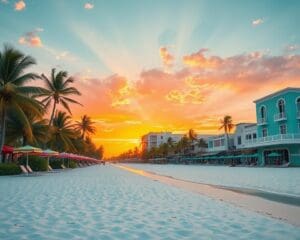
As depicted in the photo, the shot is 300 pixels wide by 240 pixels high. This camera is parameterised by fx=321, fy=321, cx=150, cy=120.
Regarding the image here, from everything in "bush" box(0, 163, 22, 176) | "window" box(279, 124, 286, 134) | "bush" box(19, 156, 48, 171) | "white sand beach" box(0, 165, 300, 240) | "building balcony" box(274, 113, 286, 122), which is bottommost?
"white sand beach" box(0, 165, 300, 240)

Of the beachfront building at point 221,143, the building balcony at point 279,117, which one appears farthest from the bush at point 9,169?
the beachfront building at point 221,143

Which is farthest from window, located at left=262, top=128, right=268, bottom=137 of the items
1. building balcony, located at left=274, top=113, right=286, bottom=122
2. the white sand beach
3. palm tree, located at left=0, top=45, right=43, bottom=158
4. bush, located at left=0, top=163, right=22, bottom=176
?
the white sand beach

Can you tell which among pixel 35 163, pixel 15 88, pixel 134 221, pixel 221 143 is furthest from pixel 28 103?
pixel 221 143

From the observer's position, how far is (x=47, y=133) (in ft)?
120

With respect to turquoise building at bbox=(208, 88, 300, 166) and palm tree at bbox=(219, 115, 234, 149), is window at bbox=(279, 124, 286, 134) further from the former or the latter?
palm tree at bbox=(219, 115, 234, 149)

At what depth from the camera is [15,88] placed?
2502cm

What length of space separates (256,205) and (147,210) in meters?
3.69

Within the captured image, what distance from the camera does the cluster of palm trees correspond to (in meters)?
25.2

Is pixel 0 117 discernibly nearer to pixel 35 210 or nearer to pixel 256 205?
pixel 35 210

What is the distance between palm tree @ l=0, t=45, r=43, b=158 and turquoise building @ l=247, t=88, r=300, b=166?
35.2 meters

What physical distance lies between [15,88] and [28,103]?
1.50 m

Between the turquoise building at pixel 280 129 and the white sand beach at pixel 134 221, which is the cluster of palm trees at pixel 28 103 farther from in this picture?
the turquoise building at pixel 280 129

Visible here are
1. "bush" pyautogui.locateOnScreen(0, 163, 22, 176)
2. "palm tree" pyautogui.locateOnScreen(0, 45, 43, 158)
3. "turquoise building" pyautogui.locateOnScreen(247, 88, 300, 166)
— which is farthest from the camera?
"turquoise building" pyautogui.locateOnScreen(247, 88, 300, 166)

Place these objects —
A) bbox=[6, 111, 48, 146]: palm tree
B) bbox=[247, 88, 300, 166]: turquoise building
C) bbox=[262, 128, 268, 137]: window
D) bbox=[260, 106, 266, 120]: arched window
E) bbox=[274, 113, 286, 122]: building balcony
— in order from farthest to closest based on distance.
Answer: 1. bbox=[260, 106, 266, 120]: arched window
2. bbox=[262, 128, 268, 137]: window
3. bbox=[274, 113, 286, 122]: building balcony
4. bbox=[247, 88, 300, 166]: turquoise building
5. bbox=[6, 111, 48, 146]: palm tree
